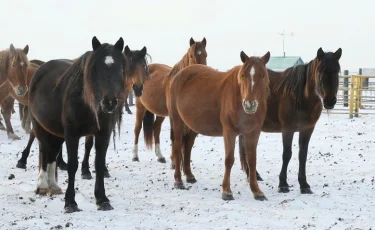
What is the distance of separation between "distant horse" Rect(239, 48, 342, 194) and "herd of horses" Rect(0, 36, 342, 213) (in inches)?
0.5

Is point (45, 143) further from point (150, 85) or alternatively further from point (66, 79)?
point (150, 85)

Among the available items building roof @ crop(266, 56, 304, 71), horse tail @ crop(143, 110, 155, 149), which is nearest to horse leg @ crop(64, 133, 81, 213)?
horse tail @ crop(143, 110, 155, 149)

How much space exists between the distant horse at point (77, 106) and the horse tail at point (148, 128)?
3557 millimetres

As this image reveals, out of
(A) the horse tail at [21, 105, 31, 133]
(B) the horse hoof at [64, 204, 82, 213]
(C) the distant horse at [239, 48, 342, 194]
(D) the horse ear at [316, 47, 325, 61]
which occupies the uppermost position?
(D) the horse ear at [316, 47, 325, 61]

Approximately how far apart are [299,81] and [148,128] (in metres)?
3.93

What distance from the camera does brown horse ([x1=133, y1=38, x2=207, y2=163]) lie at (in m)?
8.74

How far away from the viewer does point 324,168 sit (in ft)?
28.8

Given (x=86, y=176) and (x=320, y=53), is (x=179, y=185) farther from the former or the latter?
(x=320, y=53)

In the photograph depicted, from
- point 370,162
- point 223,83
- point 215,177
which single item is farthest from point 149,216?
point 370,162

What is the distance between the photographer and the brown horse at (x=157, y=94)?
8742 millimetres

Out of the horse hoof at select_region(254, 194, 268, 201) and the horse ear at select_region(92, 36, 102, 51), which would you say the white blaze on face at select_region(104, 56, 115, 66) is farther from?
the horse hoof at select_region(254, 194, 268, 201)

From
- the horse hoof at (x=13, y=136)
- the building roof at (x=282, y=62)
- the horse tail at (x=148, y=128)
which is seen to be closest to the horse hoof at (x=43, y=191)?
the horse tail at (x=148, y=128)

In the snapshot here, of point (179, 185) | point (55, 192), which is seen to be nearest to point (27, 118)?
point (55, 192)

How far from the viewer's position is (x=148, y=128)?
1000cm
